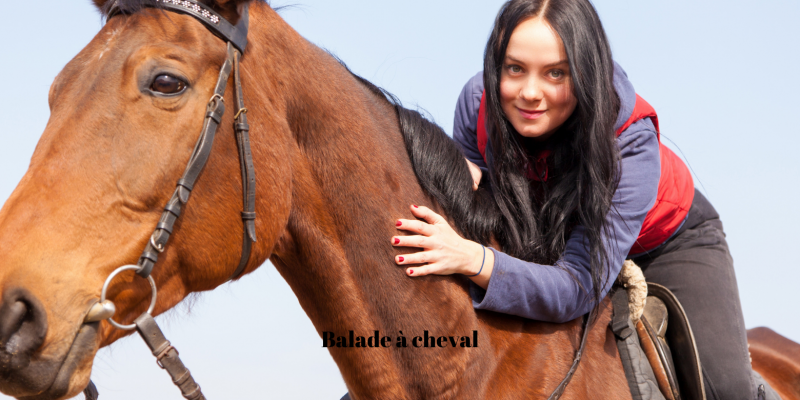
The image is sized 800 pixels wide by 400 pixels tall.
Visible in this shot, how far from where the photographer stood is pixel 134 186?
1.66m

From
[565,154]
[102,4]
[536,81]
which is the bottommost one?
[565,154]

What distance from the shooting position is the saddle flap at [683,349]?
2.51m

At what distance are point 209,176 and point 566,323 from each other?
4.74ft

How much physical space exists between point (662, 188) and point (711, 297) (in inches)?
20.6

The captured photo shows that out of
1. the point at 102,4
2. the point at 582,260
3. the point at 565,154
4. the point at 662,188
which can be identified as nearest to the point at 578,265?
the point at 582,260

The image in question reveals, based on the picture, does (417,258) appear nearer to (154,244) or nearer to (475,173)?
(475,173)

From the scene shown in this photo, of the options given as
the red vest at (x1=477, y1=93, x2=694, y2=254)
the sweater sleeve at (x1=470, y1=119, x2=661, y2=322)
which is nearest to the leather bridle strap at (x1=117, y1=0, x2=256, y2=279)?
the sweater sleeve at (x1=470, y1=119, x2=661, y2=322)

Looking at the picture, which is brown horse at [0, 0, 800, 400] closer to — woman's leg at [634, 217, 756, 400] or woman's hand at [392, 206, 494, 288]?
woman's hand at [392, 206, 494, 288]

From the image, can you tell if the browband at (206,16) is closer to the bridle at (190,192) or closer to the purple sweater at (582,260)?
the bridle at (190,192)

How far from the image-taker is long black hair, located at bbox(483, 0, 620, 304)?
2.28 m

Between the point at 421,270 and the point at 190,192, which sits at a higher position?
the point at 190,192

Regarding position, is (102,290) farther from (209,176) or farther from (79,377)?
(209,176)

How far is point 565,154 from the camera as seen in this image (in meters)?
2.54

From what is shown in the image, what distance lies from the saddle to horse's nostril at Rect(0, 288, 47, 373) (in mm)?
2004
